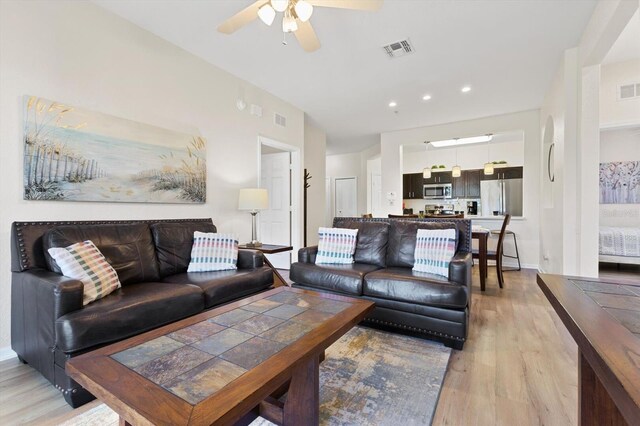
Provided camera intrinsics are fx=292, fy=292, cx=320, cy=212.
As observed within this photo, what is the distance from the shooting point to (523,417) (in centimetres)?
149

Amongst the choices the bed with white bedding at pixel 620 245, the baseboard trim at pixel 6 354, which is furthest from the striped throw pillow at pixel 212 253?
the bed with white bedding at pixel 620 245

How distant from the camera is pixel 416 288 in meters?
2.32

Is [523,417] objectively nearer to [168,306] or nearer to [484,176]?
[168,306]

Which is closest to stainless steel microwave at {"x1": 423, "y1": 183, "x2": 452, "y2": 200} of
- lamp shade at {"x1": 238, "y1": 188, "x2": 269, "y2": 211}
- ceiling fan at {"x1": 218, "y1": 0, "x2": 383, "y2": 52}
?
lamp shade at {"x1": 238, "y1": 188, "x2": 269, "y2": 211}

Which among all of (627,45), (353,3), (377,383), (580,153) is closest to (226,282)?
(377,383)

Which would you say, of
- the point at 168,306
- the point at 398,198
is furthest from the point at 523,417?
the point at 398,198

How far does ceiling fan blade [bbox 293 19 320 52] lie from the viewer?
2.27 m

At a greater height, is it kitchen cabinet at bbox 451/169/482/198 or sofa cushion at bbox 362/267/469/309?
kitchen cabinet at bbox 451/169/482/198

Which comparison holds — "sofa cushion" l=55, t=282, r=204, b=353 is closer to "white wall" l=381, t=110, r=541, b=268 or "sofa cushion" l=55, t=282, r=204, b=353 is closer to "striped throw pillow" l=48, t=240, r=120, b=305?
"striped throw pillow" l=48, t=240, r=120, b=305

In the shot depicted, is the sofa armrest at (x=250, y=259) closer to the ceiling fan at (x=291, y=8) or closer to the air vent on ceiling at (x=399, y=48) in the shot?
the ceiling fan at (x=291, y=8)

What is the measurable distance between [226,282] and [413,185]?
6698 millimetres

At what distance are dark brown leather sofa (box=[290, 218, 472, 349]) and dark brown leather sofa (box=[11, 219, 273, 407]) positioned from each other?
0.70 meters

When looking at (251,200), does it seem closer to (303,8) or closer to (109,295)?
(109,295)

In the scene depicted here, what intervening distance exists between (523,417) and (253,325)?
1.45 meters
